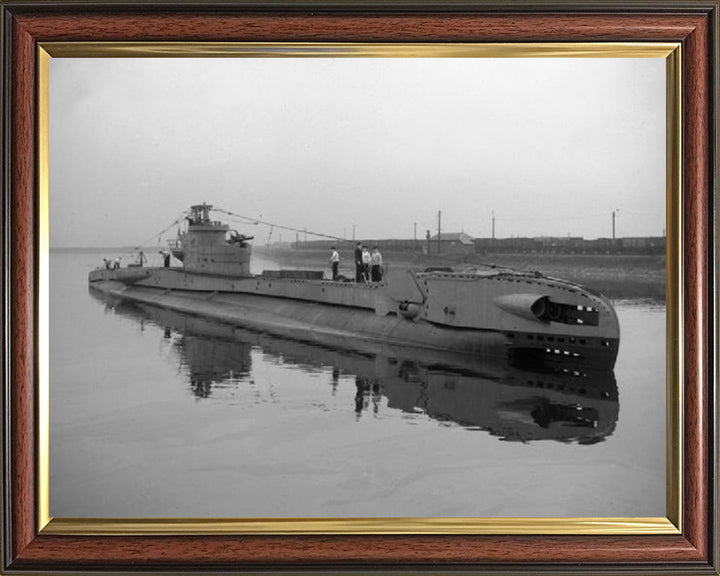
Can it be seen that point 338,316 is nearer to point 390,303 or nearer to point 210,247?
point 390,303

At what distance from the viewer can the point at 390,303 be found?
2244 mm

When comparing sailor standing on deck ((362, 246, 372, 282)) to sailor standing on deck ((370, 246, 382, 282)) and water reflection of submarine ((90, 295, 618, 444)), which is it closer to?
sailor standing on deck ((370, 246, 382, 282))

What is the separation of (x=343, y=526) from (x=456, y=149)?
1173mm

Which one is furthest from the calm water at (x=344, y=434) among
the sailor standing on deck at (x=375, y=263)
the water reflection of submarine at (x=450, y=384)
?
the sailor standing on deck at (x=375, y=263)

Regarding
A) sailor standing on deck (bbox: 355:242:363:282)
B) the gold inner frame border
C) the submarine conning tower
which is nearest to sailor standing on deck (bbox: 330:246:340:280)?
sailor standing on deck (bbox: 355:242:363:282)

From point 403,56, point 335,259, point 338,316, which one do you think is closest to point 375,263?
point 335,259

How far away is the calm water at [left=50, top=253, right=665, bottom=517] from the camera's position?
1.95 meters

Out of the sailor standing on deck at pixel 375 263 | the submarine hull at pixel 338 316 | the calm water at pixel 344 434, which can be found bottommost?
the calm water at pixel 344 434

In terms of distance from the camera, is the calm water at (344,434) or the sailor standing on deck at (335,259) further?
the sailor standing on deck at (335,259)

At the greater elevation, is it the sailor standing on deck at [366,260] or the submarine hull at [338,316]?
the sailor standing on deck at [366,260]

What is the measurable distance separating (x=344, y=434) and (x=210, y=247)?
696 millimetres

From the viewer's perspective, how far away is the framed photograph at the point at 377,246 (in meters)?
1.94

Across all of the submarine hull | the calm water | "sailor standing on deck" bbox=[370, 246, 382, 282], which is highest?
"sailor standing on deck" bbox=[370, 246, 382, 282]

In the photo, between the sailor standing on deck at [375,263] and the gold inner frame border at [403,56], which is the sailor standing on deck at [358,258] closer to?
the sailor standing on deck at [375,263]
